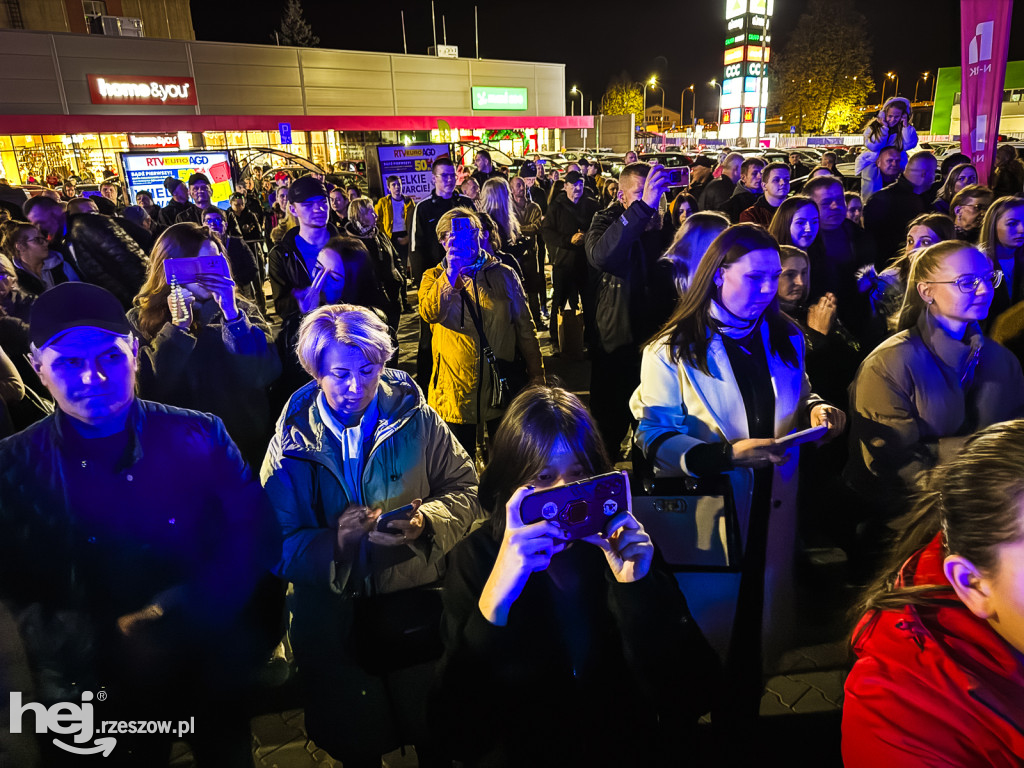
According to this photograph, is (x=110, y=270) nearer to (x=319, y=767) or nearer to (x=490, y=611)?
(x=319, y=767)

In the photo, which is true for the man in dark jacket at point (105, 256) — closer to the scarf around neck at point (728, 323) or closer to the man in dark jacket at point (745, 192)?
the scarf around neck at point (728, 323)

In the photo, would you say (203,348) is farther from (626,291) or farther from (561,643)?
(626,291)

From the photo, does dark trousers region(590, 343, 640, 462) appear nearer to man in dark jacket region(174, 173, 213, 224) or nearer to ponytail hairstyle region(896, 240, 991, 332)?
ponytail hairstyle region(896, 240, 991, 332)

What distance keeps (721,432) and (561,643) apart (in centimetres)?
108

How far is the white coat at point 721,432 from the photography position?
2.21 m

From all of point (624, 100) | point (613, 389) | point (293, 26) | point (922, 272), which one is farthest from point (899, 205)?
point (624, 100)

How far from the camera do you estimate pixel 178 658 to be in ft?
6.49

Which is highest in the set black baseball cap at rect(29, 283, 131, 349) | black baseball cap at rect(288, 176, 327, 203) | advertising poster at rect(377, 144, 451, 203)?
advertising poster at rect(377, 144, 451, 203)

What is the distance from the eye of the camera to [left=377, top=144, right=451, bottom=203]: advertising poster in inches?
390

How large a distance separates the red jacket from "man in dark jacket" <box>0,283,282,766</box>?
181cm

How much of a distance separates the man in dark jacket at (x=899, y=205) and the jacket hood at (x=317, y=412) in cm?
552

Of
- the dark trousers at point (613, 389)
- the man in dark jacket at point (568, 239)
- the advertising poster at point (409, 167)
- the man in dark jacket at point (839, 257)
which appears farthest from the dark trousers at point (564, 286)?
the advertising poster at point (409, 167)

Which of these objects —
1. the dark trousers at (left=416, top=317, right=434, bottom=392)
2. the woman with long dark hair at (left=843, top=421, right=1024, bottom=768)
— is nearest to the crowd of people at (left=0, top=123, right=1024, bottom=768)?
the woman with long dark hair at (left=843, top=421, right=1024, bottom=768)

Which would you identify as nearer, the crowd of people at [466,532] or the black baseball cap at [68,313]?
the crowd of people at [466,532]
